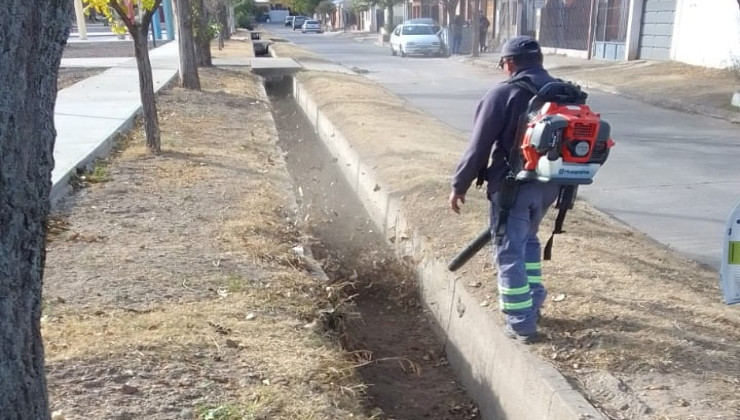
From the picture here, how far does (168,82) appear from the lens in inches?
595

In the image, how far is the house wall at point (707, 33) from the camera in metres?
17.9

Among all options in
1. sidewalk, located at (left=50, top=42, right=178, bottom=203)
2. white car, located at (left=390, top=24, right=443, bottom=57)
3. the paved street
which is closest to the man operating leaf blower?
the paved street

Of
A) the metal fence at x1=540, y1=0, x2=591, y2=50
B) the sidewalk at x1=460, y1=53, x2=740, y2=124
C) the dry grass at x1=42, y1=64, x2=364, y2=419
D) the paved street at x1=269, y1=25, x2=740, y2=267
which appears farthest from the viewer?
the metal fence at x1=540, y1=0, x2=591, y2=50

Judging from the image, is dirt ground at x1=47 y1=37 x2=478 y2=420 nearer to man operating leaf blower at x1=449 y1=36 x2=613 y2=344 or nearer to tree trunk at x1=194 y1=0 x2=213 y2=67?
man operating leaf blower at x1=449 y1=36 x2=613 y2=344

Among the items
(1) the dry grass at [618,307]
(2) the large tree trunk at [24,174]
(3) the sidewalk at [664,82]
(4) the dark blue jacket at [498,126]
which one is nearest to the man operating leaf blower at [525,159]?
(4) the dark blue jacket at [498,126]

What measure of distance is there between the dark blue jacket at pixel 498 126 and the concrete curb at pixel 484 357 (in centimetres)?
96

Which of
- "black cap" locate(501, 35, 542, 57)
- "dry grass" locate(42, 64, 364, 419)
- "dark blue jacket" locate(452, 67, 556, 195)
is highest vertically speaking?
"black cap" locate(501, 35, 542, 57)

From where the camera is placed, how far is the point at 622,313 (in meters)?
4.11

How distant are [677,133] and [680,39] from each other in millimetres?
10699

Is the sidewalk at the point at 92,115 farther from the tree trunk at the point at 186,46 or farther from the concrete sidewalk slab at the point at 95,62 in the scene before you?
the concrete sidewalk slab at the point at 95,62

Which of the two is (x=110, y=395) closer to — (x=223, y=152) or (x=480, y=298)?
(x=480, y=298)

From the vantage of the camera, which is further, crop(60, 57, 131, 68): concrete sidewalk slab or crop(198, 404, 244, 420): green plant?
crop(60, 57, 131, 68): concrete sidewalk slab

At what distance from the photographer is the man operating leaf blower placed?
10.8 ft

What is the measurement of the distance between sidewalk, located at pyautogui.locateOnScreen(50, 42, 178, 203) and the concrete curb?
2939 mm
